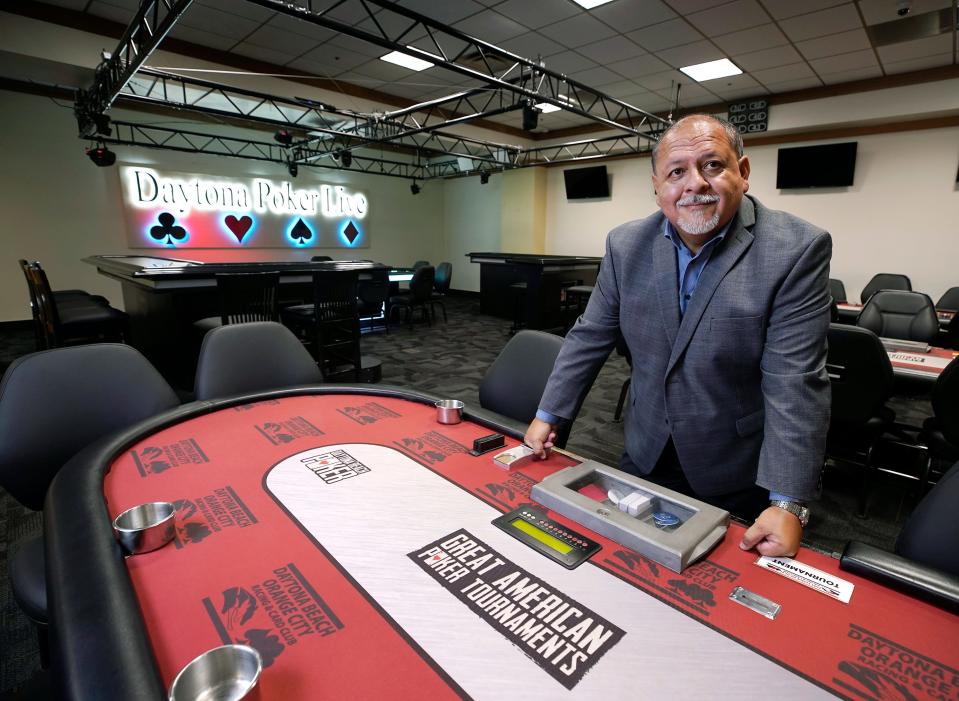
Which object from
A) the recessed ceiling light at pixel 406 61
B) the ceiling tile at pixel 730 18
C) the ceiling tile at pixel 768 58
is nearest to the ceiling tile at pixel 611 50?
the ceiling tile at pixel 730 18

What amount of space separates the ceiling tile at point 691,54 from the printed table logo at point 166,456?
19.3 feet

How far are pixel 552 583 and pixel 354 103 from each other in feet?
24.5

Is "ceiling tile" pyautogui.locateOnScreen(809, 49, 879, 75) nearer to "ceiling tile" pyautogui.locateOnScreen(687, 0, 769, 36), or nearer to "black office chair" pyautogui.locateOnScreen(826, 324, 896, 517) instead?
"ceiling tile" pyautogui.locateOnScreen(687, 0, 769, 36)

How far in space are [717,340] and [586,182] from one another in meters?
9.08

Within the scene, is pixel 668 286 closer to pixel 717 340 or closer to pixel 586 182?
pixel 717 340

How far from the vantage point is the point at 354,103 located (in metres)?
6.85

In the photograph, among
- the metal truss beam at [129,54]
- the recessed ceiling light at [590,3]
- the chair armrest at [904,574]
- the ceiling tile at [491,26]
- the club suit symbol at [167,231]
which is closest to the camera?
the chair armrest at [904,574]

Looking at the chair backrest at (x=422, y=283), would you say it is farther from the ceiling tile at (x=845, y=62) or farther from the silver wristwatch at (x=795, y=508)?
the silver wristwatch at (x=795, y=508)

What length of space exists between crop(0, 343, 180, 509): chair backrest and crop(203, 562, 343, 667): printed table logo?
41.8 inches

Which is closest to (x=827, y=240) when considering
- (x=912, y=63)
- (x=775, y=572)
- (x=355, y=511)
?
(x=775, y=572)

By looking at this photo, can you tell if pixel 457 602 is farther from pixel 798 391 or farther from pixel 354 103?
pixel 354 103

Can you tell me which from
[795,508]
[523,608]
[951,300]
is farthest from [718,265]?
[951,300]

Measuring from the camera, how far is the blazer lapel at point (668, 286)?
3.96 feet

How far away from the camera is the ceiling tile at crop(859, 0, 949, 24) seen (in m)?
4.05
